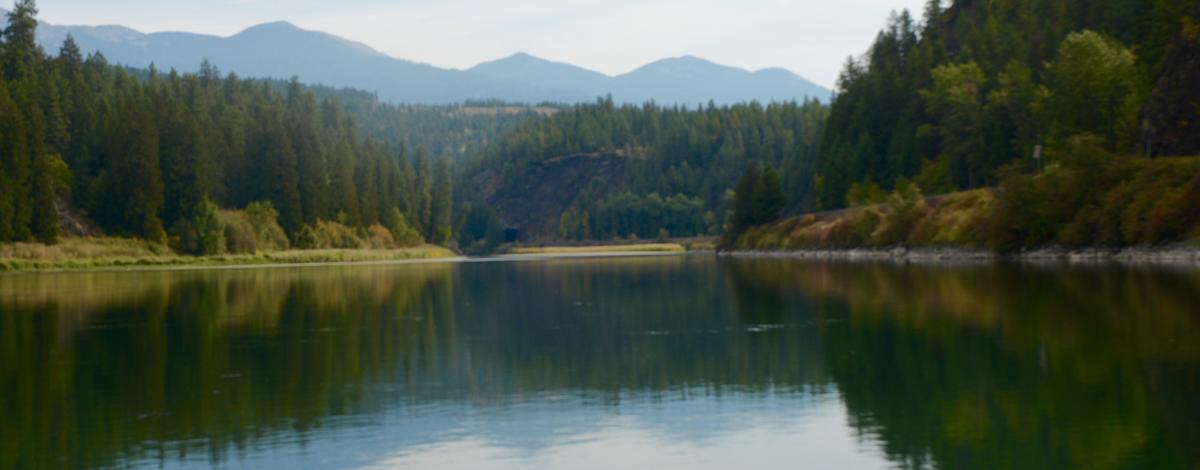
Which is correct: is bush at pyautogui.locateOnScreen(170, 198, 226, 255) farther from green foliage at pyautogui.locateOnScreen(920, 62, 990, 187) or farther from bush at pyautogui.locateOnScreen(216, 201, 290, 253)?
green foliage at pyautogui.locateOnScreen(920, 62, 990, 187)

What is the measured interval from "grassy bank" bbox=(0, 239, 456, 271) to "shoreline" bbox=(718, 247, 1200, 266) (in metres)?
62.4

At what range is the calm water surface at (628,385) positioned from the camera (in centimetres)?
1812

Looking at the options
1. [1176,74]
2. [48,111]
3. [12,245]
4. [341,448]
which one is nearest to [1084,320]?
[341,448]

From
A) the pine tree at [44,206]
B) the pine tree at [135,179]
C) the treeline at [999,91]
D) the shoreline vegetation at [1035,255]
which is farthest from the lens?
the pine tree at [135,179]

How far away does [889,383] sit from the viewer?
2448 cm

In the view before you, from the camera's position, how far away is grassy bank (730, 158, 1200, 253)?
2970 inches

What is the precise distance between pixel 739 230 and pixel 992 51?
38.4 meters

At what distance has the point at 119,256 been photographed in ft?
417

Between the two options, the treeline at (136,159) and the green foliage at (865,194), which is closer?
the treeline at (136,159)

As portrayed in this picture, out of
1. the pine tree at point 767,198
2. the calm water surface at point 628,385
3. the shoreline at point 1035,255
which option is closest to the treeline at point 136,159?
the pine tree at point 767,198

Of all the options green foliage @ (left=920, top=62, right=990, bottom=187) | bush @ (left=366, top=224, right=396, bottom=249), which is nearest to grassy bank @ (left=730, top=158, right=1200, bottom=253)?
green foliage @ (left=920, top=62, right=990, bottom=187)

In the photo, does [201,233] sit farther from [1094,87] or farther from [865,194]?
[1094,87]

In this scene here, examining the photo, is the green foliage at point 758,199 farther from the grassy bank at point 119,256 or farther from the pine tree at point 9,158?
the pine tree at point 9,158

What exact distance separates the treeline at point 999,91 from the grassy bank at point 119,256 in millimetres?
66661
